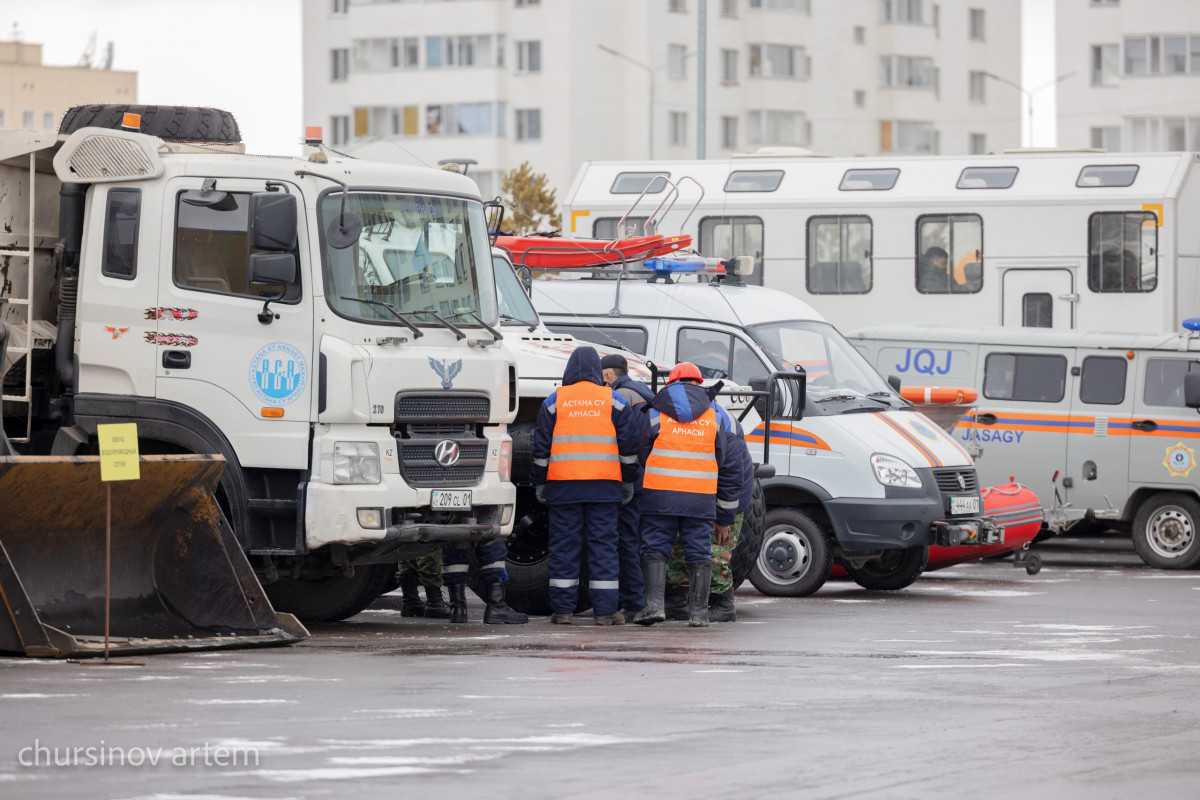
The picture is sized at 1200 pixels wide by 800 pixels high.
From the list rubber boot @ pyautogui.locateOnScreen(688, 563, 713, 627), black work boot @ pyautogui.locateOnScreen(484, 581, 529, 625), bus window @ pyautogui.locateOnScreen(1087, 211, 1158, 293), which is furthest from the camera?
bus window @ pyautogui.locateOnScreen(1087, 211, 1158, 293)

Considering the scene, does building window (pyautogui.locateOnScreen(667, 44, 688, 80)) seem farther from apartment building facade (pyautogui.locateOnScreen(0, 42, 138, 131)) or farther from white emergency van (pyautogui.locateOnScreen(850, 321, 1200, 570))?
white emergency van (pyautogui.locateOnScreen(850, 321, 1200, 570))

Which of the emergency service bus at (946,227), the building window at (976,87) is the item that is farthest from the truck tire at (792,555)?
the building window at (976,87)

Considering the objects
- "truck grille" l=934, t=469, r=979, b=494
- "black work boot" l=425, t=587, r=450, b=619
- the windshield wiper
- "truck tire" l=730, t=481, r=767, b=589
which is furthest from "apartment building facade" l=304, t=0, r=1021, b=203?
the windshield wiper

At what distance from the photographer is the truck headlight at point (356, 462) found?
463 inches

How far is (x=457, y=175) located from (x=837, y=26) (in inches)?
2316

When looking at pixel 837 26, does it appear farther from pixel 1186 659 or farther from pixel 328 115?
pixel 1186 659

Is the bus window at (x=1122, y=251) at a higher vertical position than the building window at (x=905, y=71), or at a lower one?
lower

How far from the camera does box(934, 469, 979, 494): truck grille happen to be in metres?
16.2

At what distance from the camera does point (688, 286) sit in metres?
16.9

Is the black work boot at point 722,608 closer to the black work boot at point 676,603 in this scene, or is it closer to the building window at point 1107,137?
the black work boot at point 676,603

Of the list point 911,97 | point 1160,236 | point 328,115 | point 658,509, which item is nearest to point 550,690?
point 658,509

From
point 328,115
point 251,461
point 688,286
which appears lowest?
point 251,461

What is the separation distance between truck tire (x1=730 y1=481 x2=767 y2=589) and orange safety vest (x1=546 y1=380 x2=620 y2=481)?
159 cm

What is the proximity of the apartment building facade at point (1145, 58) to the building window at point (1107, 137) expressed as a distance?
941mm
